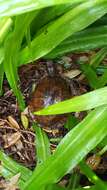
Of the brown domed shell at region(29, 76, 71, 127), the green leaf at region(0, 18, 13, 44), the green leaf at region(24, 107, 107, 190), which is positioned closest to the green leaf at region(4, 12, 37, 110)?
the green leaf at region(0, 18, 13, 44)

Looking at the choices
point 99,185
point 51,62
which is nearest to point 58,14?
point 51,62

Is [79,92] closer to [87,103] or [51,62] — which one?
[51,62]

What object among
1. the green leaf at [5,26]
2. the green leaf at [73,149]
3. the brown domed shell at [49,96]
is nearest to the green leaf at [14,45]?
the green leaf at [5,26]

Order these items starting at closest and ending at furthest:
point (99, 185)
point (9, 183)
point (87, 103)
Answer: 1. point (87, 103)
2. point (99, 185)
3. point (9, 183)

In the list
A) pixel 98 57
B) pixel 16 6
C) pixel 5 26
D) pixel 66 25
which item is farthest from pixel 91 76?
pixel 16 6

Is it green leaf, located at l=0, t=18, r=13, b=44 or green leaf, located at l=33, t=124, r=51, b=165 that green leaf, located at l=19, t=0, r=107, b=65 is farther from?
green leaf, located at l=33, t=124, r=51, b=165

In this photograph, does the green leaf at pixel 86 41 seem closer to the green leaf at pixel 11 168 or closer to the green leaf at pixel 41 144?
the green leaf at pixel 41 144
